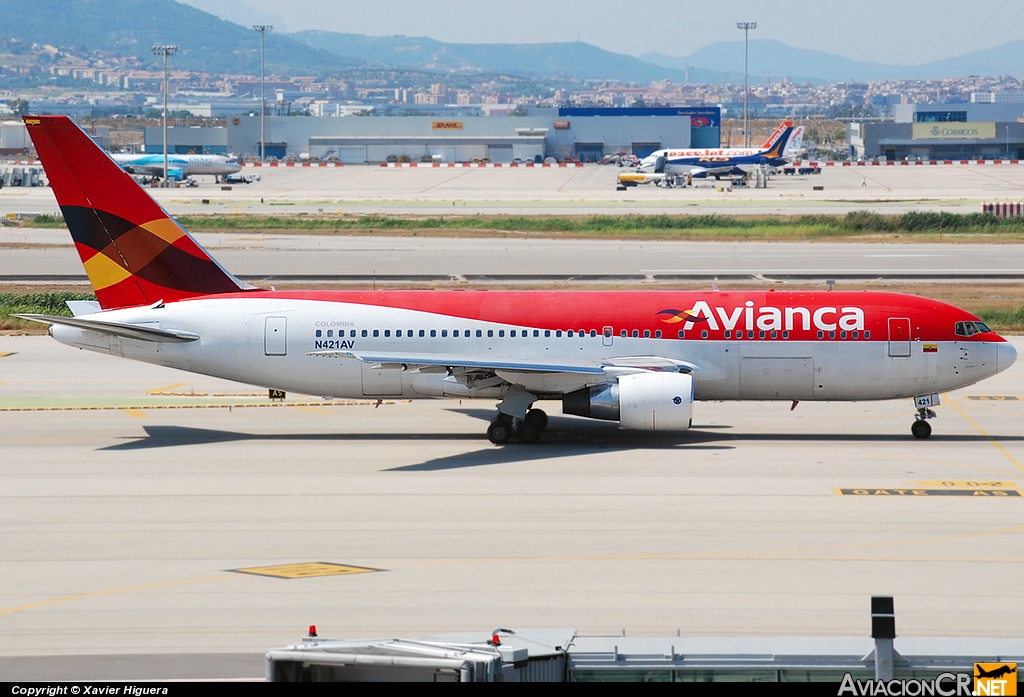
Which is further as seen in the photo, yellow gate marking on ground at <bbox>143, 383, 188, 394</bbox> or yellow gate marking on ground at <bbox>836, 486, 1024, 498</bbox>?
yellow gate marking on ground at <bbox>143, 383, 188, 394</bbox>

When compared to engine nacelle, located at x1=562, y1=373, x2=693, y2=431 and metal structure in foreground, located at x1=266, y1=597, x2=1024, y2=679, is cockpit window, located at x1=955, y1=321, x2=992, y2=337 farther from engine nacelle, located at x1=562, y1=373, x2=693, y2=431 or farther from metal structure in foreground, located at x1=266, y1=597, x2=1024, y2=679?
metal structure in foreground, located at x1=266, y1=597, x2=1024, y2=679

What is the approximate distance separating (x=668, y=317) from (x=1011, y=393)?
14865 millimetres

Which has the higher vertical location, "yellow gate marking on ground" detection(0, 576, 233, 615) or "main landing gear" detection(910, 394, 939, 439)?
"main landing gear" detection(910, 394, 939, 439)

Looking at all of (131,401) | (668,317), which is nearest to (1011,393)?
(668,317)

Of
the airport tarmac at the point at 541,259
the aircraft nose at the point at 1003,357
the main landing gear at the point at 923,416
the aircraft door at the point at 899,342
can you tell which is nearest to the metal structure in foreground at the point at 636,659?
the aircraft door at the point at 899,342

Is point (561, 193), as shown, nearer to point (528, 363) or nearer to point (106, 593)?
point (528, 363)

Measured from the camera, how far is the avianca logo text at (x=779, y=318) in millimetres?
36312

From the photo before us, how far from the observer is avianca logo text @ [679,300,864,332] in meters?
36.3

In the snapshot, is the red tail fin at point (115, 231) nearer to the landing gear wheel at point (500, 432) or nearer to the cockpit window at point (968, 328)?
the landing gear wheel at point (500, 432)

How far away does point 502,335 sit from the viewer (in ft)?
121

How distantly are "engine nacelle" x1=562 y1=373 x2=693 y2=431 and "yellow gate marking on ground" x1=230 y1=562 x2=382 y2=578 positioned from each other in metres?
12.8

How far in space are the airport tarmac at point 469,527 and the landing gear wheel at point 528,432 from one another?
0.64 metres

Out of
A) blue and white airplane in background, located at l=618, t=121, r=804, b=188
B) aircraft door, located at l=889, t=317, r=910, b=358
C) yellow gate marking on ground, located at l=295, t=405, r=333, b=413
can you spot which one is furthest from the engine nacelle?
blue and white airplane in background, located at l=618, t=121, r=804, b=188

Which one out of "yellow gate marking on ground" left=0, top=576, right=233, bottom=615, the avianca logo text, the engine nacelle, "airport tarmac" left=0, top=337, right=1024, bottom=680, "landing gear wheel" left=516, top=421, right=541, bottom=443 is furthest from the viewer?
the avianca logo text
